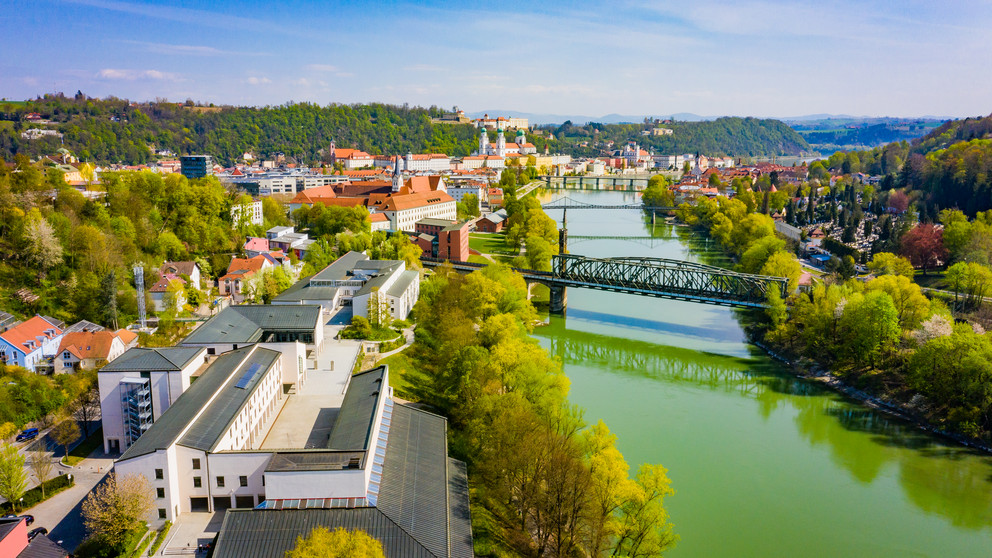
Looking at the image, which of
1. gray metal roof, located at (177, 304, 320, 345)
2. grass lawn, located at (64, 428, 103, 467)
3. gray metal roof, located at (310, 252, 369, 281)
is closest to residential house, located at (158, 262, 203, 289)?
gray metal roof, located at (310, 252, 369, 281)

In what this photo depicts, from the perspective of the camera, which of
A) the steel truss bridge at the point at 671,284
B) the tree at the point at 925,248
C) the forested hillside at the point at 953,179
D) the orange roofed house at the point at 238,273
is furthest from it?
the forested hillside at the point at 953,179

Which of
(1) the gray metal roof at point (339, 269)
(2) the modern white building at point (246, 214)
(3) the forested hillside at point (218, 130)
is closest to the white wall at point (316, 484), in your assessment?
(1) the gray metal roof at point (339, 269)

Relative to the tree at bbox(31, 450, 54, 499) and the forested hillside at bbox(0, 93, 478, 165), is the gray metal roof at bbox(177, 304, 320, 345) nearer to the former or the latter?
the tree at bbox(31, 450, 54, 499)

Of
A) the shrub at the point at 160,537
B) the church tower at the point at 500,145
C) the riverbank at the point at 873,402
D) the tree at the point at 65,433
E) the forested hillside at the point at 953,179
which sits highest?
the church tower at the point at 500,145

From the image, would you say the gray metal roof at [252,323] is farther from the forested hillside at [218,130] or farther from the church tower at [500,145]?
the church tower at [500,145]

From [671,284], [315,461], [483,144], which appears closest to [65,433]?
[315,461]

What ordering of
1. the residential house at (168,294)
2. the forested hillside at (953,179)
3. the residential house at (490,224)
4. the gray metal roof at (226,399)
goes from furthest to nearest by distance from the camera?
the residential house at (490,224) < the forested hillside at (953,179) < the residential house at (168,294) < the gray metal roof at (226,399)

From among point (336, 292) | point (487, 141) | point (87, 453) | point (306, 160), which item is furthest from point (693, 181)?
point (87, 453)
